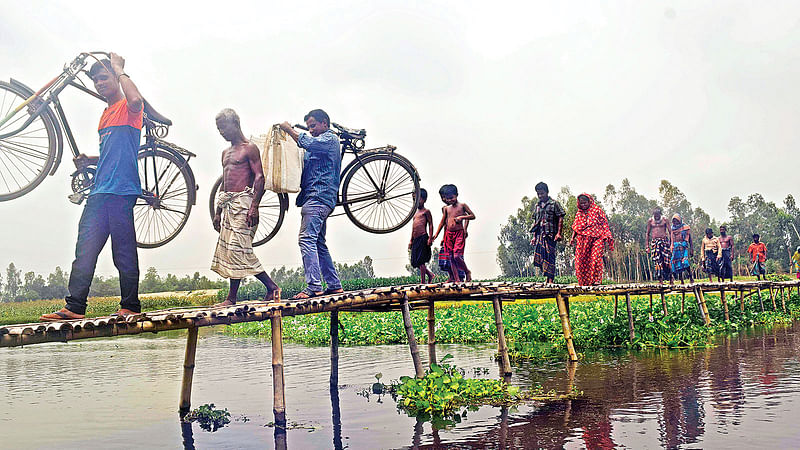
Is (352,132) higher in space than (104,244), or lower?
higher

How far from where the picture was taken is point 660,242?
50.6 feet

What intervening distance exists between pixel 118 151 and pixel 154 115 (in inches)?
32.2

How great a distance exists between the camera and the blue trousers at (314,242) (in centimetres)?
663

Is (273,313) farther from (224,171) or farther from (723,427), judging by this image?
(723,427)

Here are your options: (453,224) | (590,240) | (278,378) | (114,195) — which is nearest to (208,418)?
(278,378)

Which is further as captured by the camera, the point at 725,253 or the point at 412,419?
the point at 725,253

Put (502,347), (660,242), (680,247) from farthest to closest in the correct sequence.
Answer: (680,247), (660,242), (502,347)

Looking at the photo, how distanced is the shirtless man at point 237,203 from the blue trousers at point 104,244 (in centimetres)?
107

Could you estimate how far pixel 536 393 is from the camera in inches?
288

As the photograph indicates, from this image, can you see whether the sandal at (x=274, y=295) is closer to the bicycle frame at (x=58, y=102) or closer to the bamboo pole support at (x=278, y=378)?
the bamboo pole support at (x=278, y=378)

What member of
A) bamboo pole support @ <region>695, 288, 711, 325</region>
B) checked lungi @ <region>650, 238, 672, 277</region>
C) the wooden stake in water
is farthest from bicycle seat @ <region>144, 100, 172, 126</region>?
checked lungi @ <region>650, 238, 672, 277</region>

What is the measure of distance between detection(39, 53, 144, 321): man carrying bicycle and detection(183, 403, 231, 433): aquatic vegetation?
5.78 feet

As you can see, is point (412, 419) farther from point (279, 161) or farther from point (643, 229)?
point (643, 229)

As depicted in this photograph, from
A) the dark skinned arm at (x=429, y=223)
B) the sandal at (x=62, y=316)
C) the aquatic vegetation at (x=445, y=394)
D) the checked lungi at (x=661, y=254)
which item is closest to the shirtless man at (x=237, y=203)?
the sandal at (x=62, y=316)
